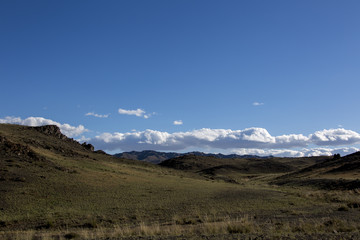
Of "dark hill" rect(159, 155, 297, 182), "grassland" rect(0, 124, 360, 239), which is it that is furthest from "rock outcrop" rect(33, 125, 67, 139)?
"dark hill" rect(159, 155, 297, 182)

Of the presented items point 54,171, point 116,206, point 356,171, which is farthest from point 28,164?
point 356,171

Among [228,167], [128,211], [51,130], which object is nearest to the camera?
[128,211]

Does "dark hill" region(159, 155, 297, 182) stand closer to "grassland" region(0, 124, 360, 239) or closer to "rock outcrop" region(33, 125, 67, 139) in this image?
"rock outcrop" region(33, 125, 67, 139)

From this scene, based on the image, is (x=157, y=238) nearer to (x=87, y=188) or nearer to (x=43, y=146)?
(x=87, y=188)

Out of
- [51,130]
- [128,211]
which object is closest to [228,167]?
[51,130]

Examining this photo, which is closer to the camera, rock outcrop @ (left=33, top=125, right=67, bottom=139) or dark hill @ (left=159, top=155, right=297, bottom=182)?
rock outcrop @ (left=33, top=125, right=67, bottom=139)

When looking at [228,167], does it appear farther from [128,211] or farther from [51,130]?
[128,211]

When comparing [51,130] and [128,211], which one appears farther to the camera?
[51,130]

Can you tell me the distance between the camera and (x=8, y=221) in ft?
63.7

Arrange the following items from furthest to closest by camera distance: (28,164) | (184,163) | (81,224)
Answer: (184,163), (28,164), (81,224)

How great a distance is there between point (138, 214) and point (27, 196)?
10.9 m

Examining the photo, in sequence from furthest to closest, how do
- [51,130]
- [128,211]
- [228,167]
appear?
[228,167] → [51,130] → [128,211]

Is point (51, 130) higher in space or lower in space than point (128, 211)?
higher

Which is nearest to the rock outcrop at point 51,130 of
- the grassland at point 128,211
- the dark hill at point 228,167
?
the grassland at point 128,211
